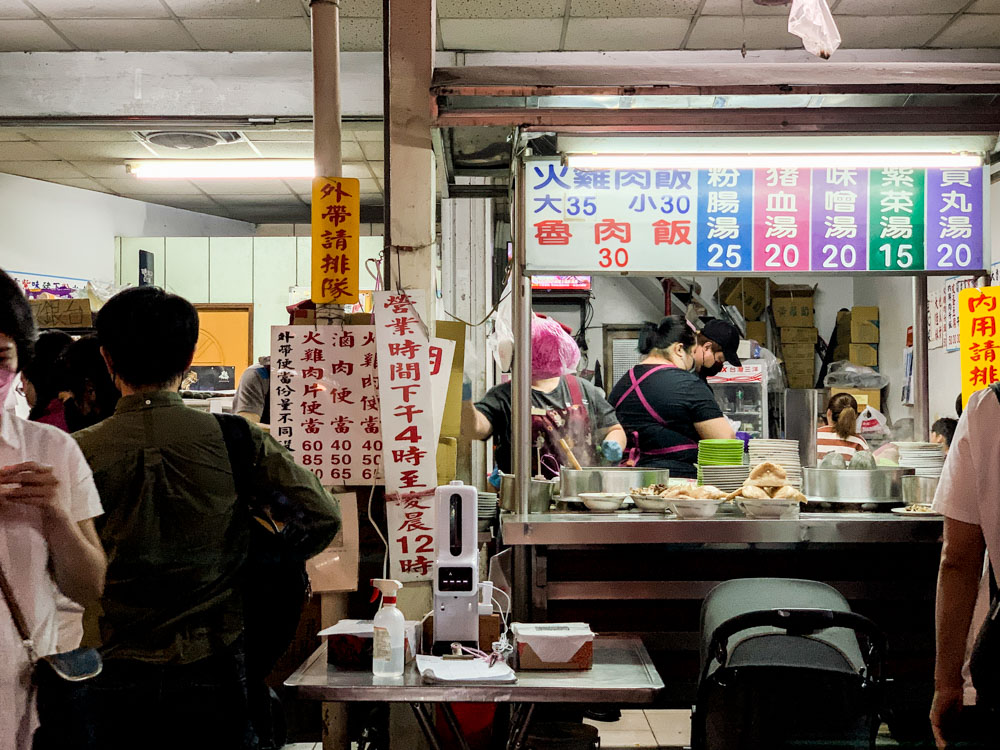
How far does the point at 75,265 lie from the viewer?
852 centimetres

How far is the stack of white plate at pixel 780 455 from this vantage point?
457cm

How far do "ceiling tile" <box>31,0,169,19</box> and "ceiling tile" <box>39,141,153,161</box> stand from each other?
63.1 inches

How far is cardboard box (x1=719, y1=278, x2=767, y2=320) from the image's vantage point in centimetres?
→ 1040

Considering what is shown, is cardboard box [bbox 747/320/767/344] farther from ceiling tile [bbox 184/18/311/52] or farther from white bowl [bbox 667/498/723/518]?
white bowl [bbox 667/498/723/518]

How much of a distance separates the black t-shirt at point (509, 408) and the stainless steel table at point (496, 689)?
246 cm

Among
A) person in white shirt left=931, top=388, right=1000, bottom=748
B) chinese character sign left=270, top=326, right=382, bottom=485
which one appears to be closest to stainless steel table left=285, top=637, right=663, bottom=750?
person in white shirt left=931, top=388, right=1000, bottom=748

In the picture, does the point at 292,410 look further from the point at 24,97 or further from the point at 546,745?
the point at 24,97

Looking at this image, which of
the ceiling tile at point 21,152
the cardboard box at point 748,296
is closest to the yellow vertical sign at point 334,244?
the ceiling tile at point 21,152

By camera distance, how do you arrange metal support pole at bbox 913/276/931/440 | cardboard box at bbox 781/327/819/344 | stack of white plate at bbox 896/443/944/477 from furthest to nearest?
cardboard box at bbox 781/327/819/344
metal support pole at bbox 913/276/931/440
stack of white plate at bbox 896/443/944/477

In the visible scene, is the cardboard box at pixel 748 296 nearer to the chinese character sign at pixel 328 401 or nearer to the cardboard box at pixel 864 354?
the cardboard box at pixel 864 354

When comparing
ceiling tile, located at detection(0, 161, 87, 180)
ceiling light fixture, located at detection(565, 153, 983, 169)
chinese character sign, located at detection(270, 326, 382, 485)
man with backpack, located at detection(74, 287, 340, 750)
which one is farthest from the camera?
ceiling tile, located at detection(0, 161, 87, 180)

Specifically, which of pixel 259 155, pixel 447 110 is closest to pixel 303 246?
pixel 259 155

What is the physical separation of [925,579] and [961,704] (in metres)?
2.07

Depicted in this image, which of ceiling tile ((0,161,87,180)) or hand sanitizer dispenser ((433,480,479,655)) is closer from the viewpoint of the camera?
hand sanitizer dispenser ((433,480,479,655))
